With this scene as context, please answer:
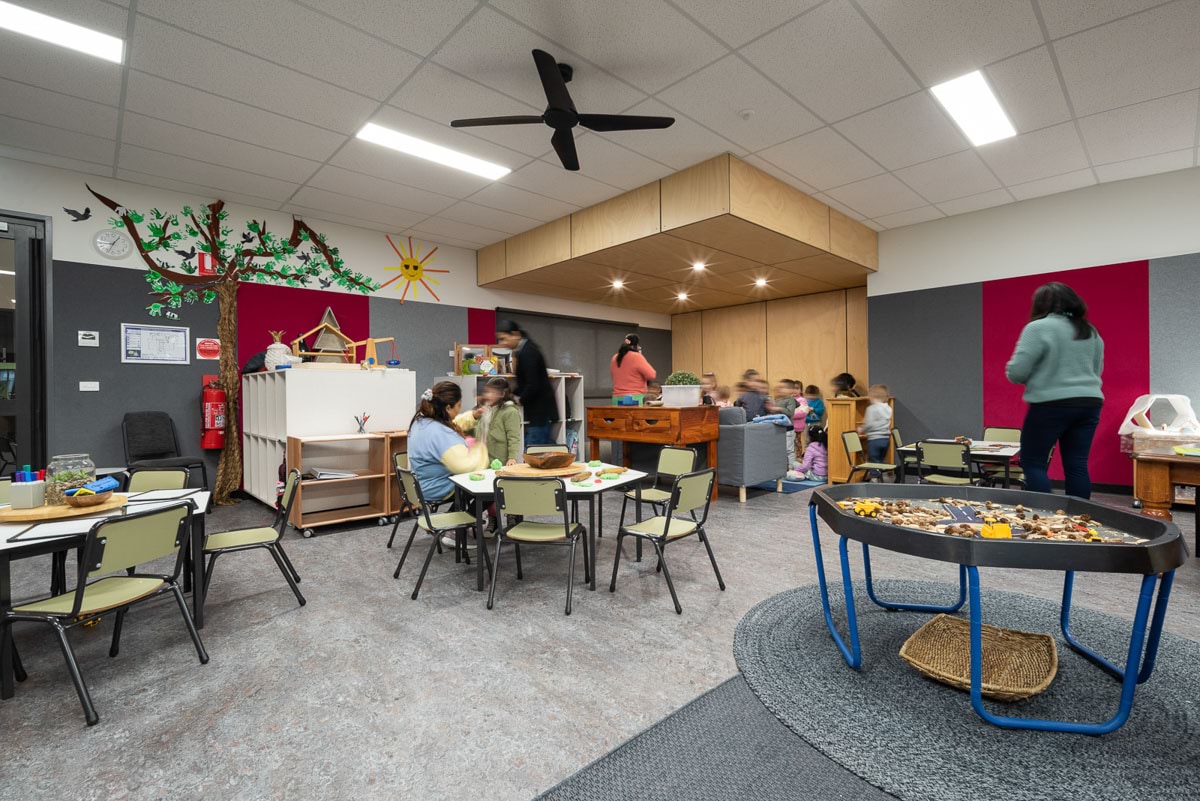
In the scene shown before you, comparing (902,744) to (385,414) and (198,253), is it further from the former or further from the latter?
(198,253)

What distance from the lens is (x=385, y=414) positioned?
518 centimetres

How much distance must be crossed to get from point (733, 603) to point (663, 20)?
331 centimetres

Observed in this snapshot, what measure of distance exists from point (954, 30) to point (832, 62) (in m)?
0.66

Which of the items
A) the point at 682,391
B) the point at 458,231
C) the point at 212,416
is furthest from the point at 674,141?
the point at 212,416

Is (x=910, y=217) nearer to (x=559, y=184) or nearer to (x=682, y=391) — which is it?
(x=682, y=391)

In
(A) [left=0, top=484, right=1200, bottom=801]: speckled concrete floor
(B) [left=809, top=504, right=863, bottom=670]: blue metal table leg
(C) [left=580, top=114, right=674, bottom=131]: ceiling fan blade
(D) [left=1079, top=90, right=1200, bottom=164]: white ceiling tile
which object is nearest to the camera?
(A) [left=0, top=484, right=1200, bottom=801]: speckled concrete floor

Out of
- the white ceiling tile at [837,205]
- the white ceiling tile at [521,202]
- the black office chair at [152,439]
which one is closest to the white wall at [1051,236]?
the white ceiling tile at [837,205]

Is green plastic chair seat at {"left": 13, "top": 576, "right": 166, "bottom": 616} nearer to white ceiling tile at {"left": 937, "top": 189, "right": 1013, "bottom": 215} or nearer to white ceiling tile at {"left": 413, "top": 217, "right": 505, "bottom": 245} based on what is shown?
white ceiling tile at {"left": 413, "top": 217, "right": 505, "bottom": 245}

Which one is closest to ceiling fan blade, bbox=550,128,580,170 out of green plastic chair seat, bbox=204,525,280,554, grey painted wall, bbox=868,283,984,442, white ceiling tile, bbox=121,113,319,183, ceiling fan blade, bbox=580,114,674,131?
ceiling fan blade, bbox=580,114,674,131

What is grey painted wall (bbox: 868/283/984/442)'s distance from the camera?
6324mm

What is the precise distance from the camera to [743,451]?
217 inches

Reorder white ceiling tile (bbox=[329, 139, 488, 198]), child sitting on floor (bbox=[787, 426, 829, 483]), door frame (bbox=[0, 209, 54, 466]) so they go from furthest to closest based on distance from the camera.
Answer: child sitting on floor (bbox=[787, 426, 829, 483])
door frame (bbox=[0, 209, 54, 466])
white ceiling tile (bbox=[329, 139, 488, 198])

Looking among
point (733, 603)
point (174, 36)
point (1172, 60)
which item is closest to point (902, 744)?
point (733, 603)

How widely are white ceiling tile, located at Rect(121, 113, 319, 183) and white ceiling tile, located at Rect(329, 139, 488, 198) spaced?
1.30 feet
